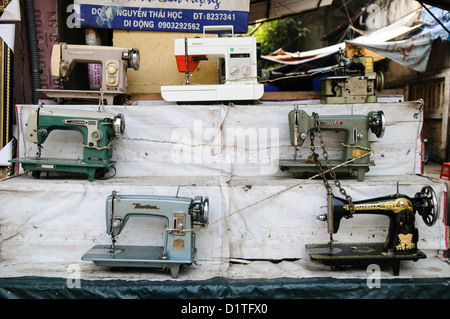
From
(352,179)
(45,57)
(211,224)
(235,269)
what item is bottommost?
(235,269)

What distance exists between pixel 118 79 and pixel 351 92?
1.60 meters

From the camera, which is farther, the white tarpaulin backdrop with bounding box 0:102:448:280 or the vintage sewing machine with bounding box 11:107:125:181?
the vintage sewing machine with bounding box 11:107:125:181

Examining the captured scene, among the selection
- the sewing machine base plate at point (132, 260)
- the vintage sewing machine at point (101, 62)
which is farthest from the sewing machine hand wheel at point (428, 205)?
the vintage sewing machine at point (101, 62)

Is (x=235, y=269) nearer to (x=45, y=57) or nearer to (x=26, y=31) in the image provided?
(x=45, y=57)

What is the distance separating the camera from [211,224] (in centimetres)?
232

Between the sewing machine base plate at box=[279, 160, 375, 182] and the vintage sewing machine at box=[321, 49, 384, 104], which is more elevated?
the vintage sewing machine at box=[321, 49, 384, 104]

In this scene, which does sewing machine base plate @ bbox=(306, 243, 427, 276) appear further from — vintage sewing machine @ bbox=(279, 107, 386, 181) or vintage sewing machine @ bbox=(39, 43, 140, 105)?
vintage sewing machine @ bbox=(39, 43, 140, 105)

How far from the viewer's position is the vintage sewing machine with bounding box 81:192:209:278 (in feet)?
6.84

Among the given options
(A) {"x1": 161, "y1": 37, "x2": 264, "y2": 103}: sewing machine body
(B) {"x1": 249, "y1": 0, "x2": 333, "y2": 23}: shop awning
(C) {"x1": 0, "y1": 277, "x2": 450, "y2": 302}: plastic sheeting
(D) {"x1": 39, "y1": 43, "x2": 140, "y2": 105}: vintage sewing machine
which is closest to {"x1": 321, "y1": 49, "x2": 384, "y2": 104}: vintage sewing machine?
(A) {"x1": 161, "y1": 37, "x2": 264, "y2": 103}: sewing machine body

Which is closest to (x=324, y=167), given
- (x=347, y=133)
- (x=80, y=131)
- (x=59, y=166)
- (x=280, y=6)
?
(x=347, y=133)

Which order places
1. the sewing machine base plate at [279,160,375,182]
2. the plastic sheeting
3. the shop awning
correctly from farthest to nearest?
the shop awning → the sewing machine base plate at [279,160,375,182] → the plastic sheeting

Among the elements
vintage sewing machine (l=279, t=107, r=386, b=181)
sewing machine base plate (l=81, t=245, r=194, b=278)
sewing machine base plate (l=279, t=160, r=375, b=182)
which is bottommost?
sewing machine base plate (l=81, t=245, r=194, b=278)

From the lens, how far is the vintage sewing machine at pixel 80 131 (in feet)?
7.98
